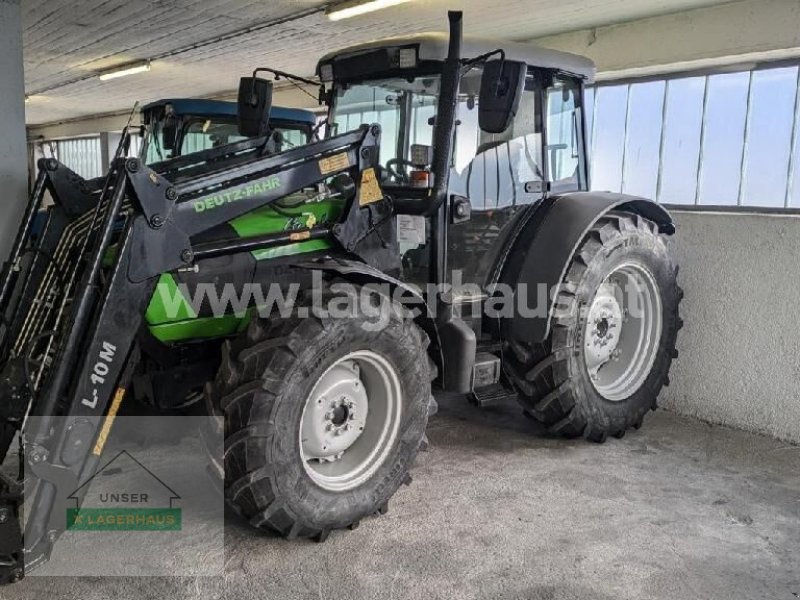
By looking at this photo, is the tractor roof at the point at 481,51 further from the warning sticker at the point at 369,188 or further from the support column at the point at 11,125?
the support column at the point at 11,125

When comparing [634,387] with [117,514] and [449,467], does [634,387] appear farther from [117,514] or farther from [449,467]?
[117,514]

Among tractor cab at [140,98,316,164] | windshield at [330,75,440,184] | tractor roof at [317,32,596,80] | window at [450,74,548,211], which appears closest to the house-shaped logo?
windshield at [330,75,440,184]

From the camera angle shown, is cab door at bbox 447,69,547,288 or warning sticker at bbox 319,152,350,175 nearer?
warning sticker at bbox 319,152,350,175

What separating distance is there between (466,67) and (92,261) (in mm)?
1905

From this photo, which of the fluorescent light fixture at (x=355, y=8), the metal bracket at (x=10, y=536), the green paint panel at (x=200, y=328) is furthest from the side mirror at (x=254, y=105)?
the fluorescent light fixture at (x=355, y=8)

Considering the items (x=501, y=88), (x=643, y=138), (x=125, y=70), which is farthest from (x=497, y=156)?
(x=125, y=70)

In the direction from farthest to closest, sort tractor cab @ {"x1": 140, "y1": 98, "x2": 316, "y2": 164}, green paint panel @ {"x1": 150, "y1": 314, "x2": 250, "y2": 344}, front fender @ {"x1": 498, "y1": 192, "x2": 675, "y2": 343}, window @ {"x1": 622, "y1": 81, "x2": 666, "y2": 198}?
tractor cab @ {"x1": 140, "y1": 98, "x2": 316, "y2": 164} < window @ {"x1": 622, "y1": 81, "x2": 666, "y2": 198} < front fender @ {"x1": 498, "y1": 192, "x2": 675, "y2": 343} < green paint panel @ {"x1": 150, "y1": 314, "x2": 250, "y2": 344}

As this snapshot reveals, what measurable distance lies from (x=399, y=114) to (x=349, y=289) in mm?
1159

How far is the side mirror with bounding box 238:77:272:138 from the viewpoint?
4.12m

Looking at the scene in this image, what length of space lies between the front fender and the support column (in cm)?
355

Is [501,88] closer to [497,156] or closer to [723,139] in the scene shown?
[497,156]

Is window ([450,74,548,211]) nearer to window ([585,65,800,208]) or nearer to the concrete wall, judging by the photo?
the concrete wall

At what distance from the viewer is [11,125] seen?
17.5 feet

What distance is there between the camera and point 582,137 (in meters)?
4.50
